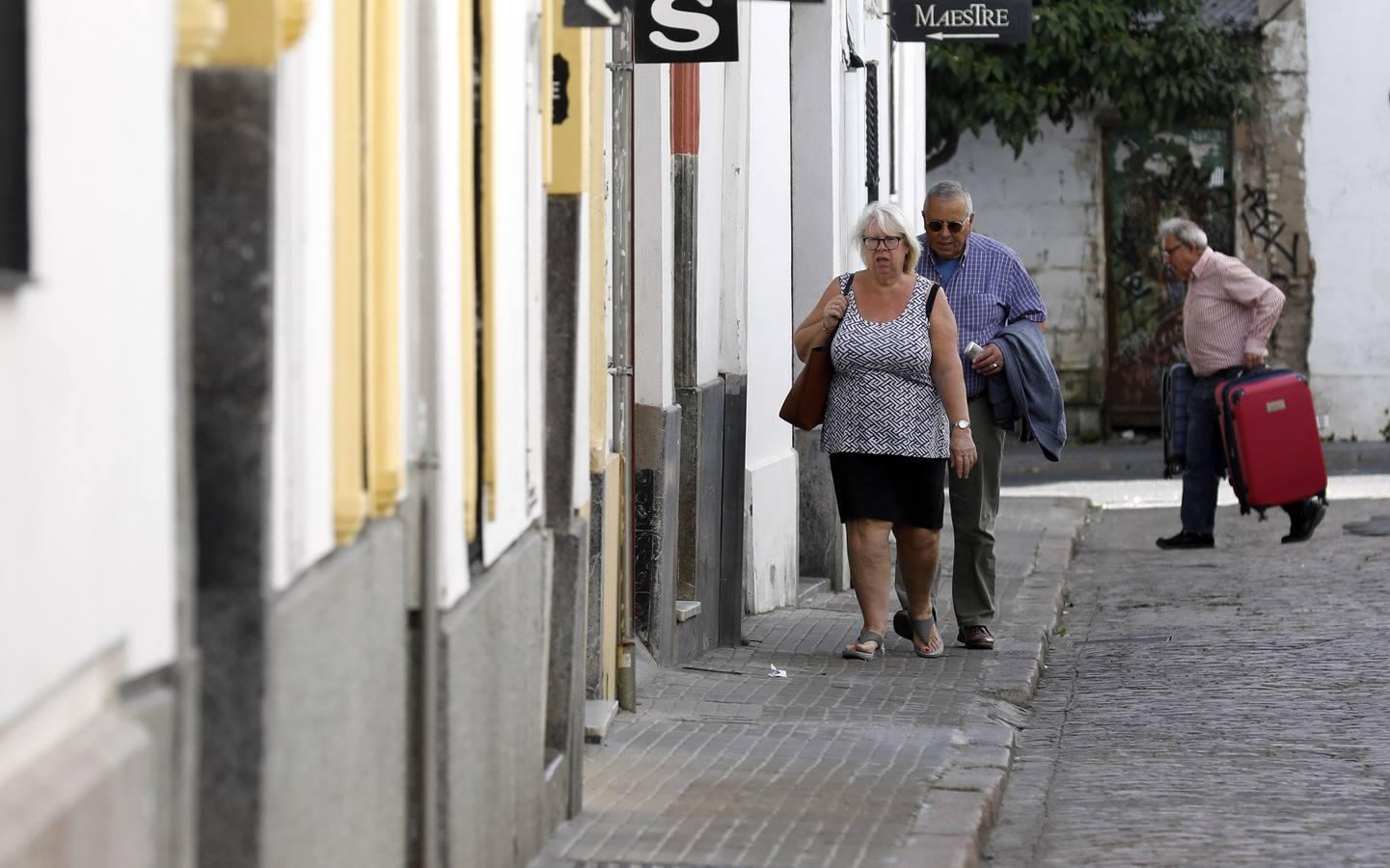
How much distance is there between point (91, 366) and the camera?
2525mm

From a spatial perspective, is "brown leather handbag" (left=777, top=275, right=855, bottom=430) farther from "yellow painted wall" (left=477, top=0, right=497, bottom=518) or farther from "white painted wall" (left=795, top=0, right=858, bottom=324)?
"yellow painted wall" (left=477, top=0, right=497, bottom=518)

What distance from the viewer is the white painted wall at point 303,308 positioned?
10.3ft

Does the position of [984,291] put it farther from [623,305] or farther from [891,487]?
[623,305]

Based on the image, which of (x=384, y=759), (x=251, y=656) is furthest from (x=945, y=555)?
(x=251, y=656)

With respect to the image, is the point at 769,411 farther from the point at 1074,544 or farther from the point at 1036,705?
the point at 1074,544

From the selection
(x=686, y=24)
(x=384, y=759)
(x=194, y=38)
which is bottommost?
(x=384, y=759)

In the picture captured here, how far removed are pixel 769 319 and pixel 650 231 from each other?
2.37 m

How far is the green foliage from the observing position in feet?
73.9

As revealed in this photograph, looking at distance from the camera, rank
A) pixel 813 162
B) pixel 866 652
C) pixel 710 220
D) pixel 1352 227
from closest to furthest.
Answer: pixel 866 652 → pixel 710 220 → pixel 813 162 → pixel 1352 227

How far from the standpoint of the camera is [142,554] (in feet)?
8.89

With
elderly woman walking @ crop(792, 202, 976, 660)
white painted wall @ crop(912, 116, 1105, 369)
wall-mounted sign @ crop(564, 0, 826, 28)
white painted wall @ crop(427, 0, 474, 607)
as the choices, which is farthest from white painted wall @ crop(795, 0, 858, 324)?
white painted wall @ crop(912, 116, 1105, 369)

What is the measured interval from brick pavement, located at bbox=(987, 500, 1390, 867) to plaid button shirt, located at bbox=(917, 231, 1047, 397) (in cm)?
141

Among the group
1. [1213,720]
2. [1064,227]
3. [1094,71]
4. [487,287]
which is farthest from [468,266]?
[1064,227]

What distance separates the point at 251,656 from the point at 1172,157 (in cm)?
2122
